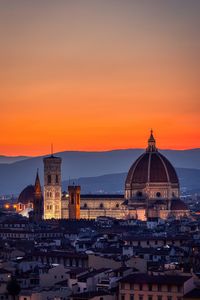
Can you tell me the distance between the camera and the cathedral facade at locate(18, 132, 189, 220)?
17612cm

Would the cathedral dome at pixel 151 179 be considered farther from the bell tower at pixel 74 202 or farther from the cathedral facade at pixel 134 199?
the bell tower at pixel 74 202

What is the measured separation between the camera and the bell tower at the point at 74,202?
174375mm

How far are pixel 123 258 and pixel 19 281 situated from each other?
1149 cm

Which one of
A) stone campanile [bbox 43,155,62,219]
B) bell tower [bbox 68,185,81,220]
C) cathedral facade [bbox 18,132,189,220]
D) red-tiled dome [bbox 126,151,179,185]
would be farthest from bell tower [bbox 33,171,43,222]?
red-tiled dome [bbox 126,151,179,185]

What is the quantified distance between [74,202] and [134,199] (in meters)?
8.17

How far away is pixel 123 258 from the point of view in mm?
80812

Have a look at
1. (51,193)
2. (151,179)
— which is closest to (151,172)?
(151,179)

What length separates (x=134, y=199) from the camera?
585 ft

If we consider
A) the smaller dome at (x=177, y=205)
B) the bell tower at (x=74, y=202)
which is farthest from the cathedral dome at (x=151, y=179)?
the bell tower at (x=74, y=202)

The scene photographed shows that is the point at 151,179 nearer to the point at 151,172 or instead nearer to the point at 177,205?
the point at 151,172

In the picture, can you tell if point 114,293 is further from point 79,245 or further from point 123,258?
point 79,245

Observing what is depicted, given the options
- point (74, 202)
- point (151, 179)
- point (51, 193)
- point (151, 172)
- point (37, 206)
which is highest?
point (151, 172)

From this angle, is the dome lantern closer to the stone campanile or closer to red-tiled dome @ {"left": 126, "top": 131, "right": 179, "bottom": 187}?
red-tiled dome @ {"left": 126, "top": 131, "right": 179, "bottom": 187}

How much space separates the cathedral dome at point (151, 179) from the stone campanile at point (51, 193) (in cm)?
967
